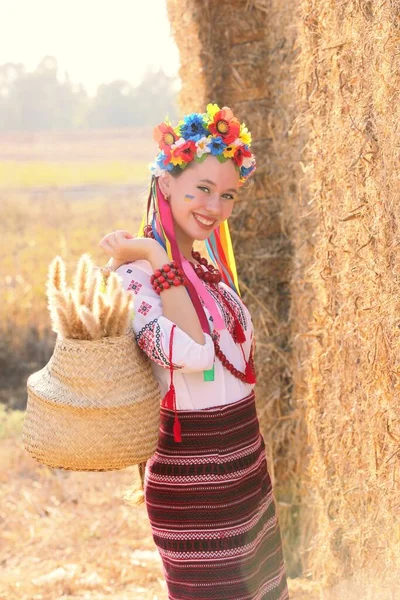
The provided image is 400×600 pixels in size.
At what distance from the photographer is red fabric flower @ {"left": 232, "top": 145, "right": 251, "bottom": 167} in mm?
2761

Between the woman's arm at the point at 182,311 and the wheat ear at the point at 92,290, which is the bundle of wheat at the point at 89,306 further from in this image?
the woman's arm at the point at 182,311

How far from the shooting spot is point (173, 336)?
2.47 metres

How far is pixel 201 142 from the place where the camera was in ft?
8.86

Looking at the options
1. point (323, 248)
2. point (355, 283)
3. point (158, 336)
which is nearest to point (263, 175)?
point (323, 248)

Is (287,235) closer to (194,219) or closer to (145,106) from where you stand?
(194,219)

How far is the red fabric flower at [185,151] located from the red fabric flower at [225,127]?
0.09 m

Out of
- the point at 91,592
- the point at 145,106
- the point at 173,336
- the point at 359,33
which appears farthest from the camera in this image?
the point at 145,106

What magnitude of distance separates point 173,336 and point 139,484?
0.63m

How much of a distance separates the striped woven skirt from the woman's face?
53 cm

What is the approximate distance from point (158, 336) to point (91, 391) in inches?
9.1

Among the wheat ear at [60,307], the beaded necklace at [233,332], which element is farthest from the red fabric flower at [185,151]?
the wheat ear at [60,307]

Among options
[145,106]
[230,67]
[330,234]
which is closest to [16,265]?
[230,67]

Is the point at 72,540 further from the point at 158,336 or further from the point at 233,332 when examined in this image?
the point at 158,336

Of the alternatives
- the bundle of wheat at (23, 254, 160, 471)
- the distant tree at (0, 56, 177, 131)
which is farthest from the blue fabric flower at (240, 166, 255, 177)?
the distant tree at (0, 56, 177, 131)
